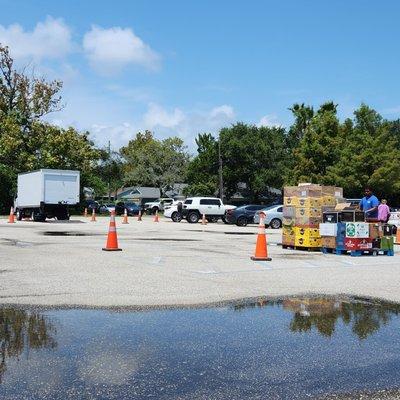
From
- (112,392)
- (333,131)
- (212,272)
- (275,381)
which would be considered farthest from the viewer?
(333,131)

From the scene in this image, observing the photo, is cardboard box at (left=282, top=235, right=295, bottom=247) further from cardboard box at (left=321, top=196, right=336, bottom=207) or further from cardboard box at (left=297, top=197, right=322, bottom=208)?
cardboard box at (left=321, top=196, right=336, bottom=207)

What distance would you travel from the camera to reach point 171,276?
32.9 ft

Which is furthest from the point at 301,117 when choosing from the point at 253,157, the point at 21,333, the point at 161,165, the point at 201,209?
the point at 21,333

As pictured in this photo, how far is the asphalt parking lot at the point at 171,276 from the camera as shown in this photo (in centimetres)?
797

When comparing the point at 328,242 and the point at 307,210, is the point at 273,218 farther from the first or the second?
the point at 328,242

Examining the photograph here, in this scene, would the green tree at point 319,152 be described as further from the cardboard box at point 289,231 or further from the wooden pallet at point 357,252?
the wooden pallet at point 357,252

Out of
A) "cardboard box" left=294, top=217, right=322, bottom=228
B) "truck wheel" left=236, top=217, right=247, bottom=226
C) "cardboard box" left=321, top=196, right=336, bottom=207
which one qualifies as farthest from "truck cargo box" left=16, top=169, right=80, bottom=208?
"cardboard box" left=321, top=196, right=336, bottom=207

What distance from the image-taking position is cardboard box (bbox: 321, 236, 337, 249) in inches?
612


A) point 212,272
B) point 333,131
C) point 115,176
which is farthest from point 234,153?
point 212,272

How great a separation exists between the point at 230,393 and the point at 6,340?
248 cm

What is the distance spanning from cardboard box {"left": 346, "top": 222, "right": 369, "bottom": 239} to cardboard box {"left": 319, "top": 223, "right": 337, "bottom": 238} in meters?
0.36

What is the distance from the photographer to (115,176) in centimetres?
8431

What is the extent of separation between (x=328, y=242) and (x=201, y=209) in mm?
24012

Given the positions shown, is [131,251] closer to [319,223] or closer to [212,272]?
[212,272]
